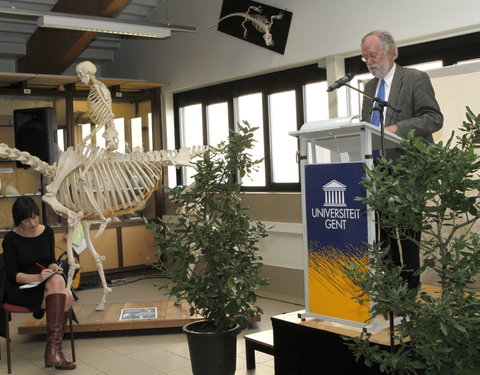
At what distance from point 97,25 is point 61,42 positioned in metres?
1.88

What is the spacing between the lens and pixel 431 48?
206 inches

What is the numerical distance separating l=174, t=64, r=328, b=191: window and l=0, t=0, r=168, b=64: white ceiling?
1529 millimetres

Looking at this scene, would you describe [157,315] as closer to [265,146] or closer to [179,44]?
[265,146]

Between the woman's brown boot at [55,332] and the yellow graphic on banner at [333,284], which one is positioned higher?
the yellow graphic on banner at [333,284]

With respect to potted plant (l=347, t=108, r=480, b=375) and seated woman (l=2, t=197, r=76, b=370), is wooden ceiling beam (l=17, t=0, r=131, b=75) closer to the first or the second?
seated woman (l=2, t=197, r=76, b=370)

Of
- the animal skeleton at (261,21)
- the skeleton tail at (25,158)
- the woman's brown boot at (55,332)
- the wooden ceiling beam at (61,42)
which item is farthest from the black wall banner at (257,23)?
the woman's brown boot at (55,332)

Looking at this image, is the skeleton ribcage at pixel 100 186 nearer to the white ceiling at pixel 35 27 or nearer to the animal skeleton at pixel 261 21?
the animal skeleton at pixel 261 21

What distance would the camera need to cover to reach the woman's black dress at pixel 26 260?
4457 mm

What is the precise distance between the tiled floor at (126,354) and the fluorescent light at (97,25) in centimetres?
301

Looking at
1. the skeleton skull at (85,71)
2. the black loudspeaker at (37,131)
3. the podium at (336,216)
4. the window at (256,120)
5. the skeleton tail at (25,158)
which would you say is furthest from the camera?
the window at (256,120)

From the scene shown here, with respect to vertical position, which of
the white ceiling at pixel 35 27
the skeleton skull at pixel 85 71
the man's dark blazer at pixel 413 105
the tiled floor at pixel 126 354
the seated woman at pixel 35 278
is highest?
the white ceiling at pixel 35 27

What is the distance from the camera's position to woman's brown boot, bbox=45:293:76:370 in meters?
4.38

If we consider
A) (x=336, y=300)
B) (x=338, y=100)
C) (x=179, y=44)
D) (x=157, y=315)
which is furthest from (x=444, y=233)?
(x=179, y=44)

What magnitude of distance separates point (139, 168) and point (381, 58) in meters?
3.40
